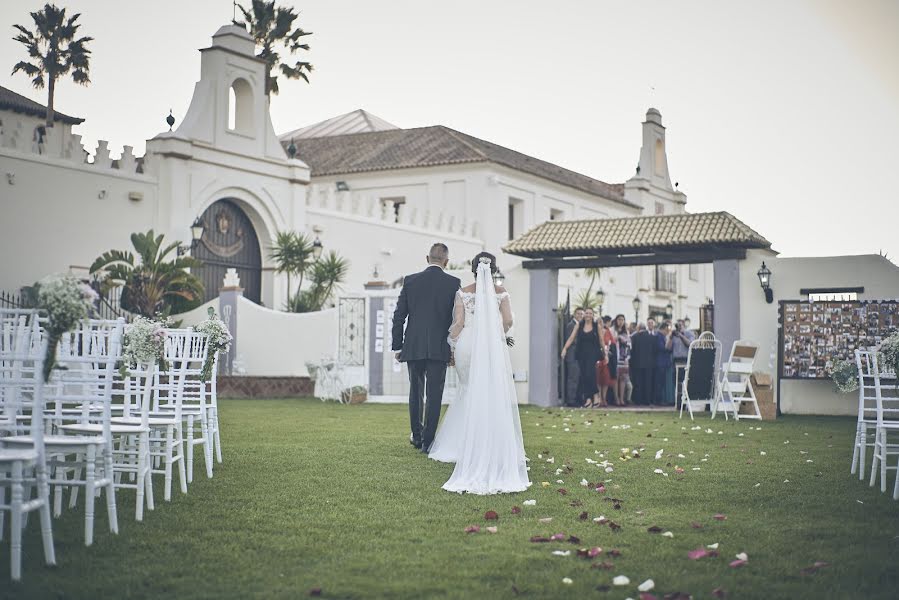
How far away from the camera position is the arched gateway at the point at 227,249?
95.5 feet

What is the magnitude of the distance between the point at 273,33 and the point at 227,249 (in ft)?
42.5

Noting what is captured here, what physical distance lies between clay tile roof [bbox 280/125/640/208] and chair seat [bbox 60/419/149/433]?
3341 centimetres

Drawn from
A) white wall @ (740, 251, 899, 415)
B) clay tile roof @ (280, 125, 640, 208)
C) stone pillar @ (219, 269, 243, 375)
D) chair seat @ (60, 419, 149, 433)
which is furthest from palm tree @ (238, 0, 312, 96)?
chair seat @ (60, 419, 149, 433)

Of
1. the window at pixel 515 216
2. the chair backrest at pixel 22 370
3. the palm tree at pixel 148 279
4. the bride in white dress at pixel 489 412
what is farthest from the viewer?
the window at pixel 515 216

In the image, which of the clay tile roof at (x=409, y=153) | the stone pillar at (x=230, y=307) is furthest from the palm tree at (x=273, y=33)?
the stone pillar at (x=230, y=307)

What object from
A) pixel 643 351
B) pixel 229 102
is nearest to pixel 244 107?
pixel 229 102

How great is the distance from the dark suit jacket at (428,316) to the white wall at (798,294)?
9.63m

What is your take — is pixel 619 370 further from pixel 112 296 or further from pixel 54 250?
pixel 54 250

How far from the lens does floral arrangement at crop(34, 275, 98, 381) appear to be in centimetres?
551

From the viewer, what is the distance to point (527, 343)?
21.0m

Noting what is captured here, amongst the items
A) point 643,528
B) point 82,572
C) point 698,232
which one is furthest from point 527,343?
point 82,572

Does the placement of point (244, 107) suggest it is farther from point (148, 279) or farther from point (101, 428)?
point (101, 428)

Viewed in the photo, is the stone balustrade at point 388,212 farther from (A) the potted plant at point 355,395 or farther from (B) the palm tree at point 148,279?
(A) the potted plant at point 355,395

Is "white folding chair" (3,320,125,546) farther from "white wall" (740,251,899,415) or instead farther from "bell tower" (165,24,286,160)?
"bell tower" (165,24,286,160)
